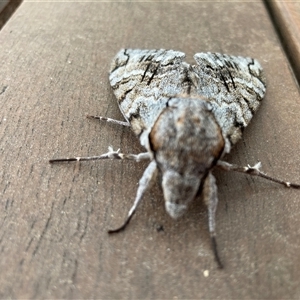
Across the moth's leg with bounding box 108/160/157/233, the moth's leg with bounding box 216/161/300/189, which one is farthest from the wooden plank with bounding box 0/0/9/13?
the moth's leg with bounding box 216/161/300/189

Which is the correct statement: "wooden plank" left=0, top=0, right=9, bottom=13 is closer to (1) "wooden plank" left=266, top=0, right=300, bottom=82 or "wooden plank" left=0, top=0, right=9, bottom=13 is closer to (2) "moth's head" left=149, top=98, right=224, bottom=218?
(2) "moth's head" left=149, top=98, right=224, bottom=218

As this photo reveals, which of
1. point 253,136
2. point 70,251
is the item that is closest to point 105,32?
point 253,136

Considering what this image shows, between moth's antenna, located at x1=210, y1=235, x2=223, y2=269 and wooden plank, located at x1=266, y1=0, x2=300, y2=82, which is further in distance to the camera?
wooden plank, located at x1=266, y1=0, x2=300, y2=82

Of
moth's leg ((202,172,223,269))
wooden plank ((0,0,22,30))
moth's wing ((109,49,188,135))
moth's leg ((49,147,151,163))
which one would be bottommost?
moth's leg ((202,172,223,269))

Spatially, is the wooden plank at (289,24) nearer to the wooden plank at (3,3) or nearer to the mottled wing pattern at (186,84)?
the mottled wing pattern at (186,84)

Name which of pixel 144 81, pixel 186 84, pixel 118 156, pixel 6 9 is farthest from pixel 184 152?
pixel 6 9

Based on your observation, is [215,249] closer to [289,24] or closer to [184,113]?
[184,113]

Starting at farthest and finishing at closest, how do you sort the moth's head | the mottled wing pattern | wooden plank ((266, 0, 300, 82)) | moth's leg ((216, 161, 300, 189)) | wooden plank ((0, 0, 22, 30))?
1. wooden plank ((0, 0, 22, 30))
2. wooden plank ((266, 0, 300, 82))
3. the mottled wing pattern
4. moth's leg ((216, 161, 300, 189))
5. the moth's head

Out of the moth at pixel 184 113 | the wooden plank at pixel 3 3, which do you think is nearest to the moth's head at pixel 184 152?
the moth at pixel 184 113
